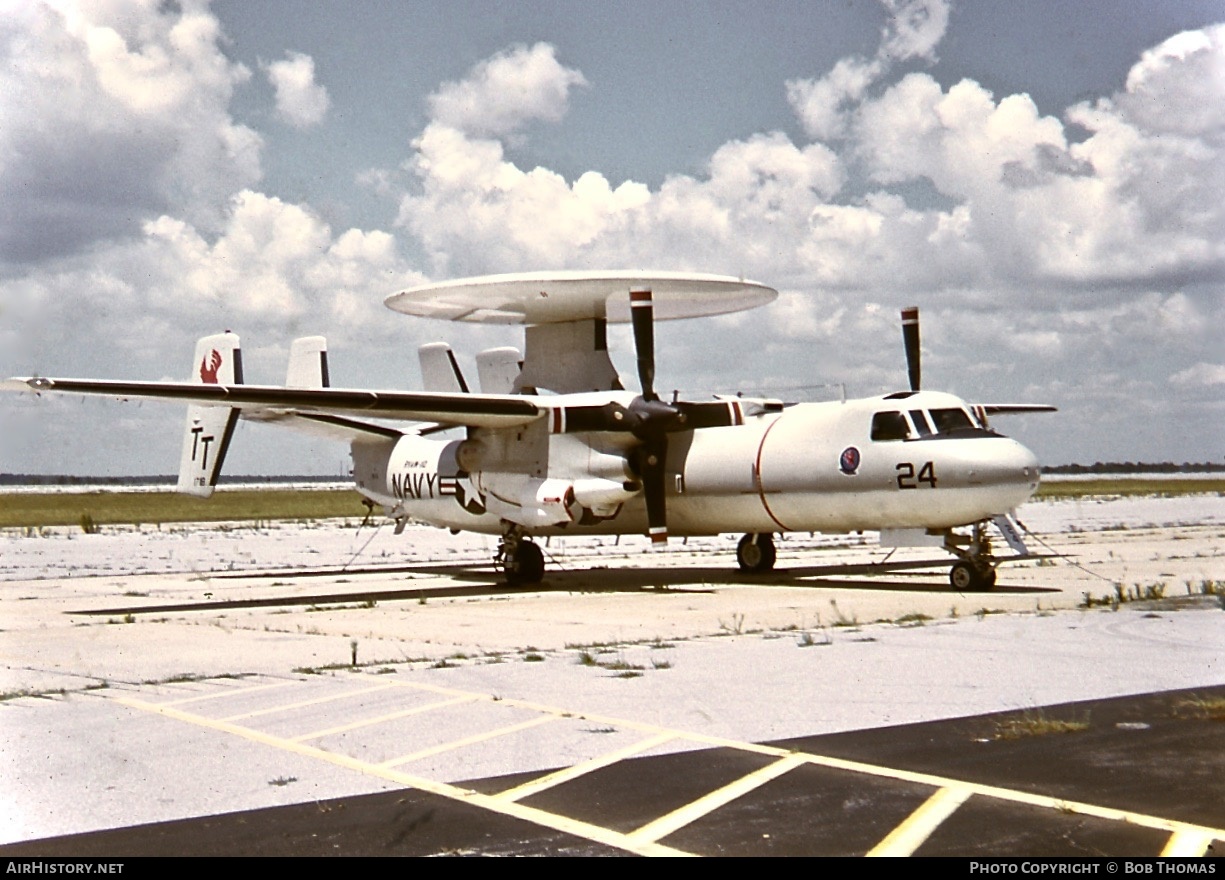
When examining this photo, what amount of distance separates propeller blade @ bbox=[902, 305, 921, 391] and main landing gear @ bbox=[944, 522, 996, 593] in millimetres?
4394

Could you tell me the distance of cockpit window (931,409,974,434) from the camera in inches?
840

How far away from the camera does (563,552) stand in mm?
38562

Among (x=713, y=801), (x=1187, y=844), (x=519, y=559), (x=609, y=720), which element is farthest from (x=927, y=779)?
(x=519, y=559)

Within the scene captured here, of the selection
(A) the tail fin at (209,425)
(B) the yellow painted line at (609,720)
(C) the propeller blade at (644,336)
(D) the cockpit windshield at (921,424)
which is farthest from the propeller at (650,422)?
(B) the yellow painted line at (609,720)


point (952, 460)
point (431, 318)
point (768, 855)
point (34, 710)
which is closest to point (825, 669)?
point (768, 855)

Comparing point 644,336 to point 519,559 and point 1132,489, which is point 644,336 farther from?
point 1132,489

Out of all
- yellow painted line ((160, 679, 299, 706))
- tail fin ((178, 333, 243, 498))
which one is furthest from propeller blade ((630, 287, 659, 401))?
yellow painted line ((160, 679, 299, 706))

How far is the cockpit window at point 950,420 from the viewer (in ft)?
70.0

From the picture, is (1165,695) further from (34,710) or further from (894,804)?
(34,710)

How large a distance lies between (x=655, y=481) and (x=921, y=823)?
1765cm

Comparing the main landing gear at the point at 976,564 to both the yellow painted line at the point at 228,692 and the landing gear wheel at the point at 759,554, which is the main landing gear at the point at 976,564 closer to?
the landing gear wheel at the point at 759,554

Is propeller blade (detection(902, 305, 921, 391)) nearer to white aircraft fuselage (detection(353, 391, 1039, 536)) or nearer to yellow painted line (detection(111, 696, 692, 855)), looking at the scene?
white aircraft fuselage (detection(353, 391, 1039, 536))

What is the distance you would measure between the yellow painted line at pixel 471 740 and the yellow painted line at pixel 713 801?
7.35ft

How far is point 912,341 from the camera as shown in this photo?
25031 millimetres
